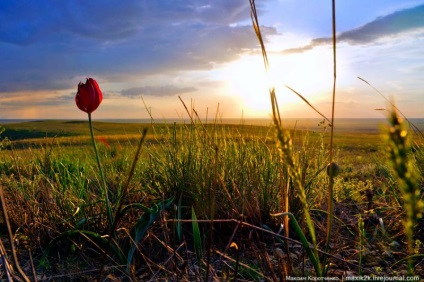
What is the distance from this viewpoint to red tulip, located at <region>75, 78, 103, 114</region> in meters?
2.38

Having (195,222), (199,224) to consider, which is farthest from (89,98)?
(199,224)

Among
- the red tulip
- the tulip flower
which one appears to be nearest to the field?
the tulip flower

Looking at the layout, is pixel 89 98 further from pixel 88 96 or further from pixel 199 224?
pixel 199 224

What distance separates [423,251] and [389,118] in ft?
7.42

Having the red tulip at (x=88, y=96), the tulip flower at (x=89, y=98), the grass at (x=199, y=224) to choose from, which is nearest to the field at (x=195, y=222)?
the grass at (x=199, y=224)

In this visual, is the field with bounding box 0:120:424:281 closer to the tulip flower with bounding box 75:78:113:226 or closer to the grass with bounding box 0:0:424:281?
the grass with bounding box 0:0:424:281

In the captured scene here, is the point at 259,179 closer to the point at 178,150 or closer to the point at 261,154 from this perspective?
the point at 261,154

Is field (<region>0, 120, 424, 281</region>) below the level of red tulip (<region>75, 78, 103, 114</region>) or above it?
below

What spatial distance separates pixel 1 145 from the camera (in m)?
4.27

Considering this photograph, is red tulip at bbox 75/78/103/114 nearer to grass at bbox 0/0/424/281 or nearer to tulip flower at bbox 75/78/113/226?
tulip flower at bbox 75/78/113/226

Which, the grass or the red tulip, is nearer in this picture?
the grass

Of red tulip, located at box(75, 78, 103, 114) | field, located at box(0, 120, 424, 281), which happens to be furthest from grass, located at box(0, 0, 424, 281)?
red tulip, located at box(75, 78, 103, 114)

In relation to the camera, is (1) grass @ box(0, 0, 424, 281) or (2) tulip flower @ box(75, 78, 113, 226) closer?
(1) grass @ box(0, 0, 424, 281)

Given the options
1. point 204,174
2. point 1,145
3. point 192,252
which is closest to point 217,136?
point 204,174
